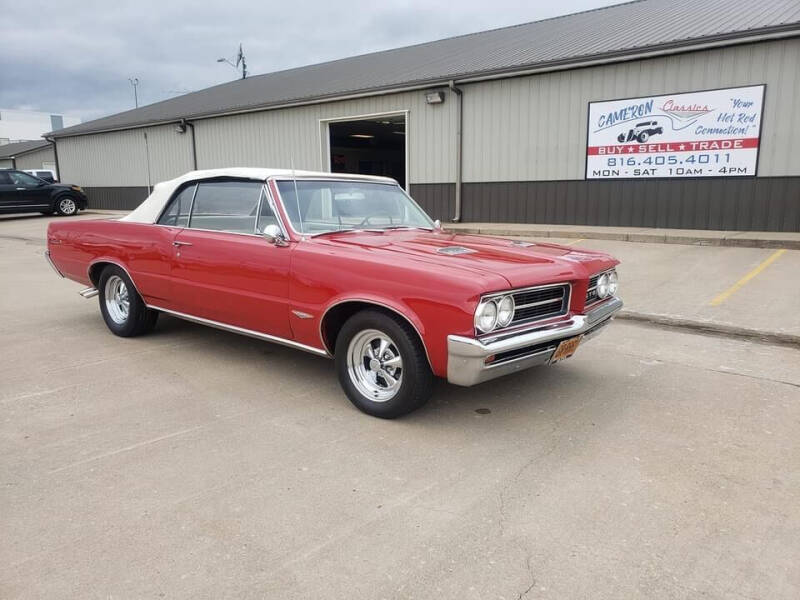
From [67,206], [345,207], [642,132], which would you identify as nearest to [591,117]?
[642,132]

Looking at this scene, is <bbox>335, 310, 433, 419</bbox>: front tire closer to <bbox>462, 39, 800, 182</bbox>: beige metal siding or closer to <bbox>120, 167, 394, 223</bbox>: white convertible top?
<bbox>120, 167, 394, 223</bbox>: white convertible top

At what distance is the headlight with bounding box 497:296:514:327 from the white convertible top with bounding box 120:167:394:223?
201cm

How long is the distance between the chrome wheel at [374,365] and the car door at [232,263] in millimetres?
617

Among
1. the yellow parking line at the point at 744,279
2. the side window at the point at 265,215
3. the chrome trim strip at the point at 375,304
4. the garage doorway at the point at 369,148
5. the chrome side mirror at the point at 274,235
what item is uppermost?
the garage doorway at the point at 369,148

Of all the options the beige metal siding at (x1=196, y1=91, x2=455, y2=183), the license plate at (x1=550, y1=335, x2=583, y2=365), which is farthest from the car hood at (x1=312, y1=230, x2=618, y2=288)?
the beige metal siding at (x1=196, y1=91, x2=455, y2=183)

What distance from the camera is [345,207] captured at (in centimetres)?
479

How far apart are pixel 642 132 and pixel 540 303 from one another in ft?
Answer: 32.9

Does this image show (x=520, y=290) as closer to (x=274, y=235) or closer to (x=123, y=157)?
(x=274, y=235)

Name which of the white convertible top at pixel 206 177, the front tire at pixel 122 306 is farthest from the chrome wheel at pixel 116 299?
the white convertible top at pixel 206 177

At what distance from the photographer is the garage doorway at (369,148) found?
22828 mm

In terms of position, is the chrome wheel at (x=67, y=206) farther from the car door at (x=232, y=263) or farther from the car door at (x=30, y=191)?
the car door at (x=232, y=263)

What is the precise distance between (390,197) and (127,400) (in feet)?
8.58

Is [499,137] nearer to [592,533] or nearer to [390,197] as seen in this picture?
[390,197]

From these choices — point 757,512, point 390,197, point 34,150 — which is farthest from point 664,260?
point 34,150
